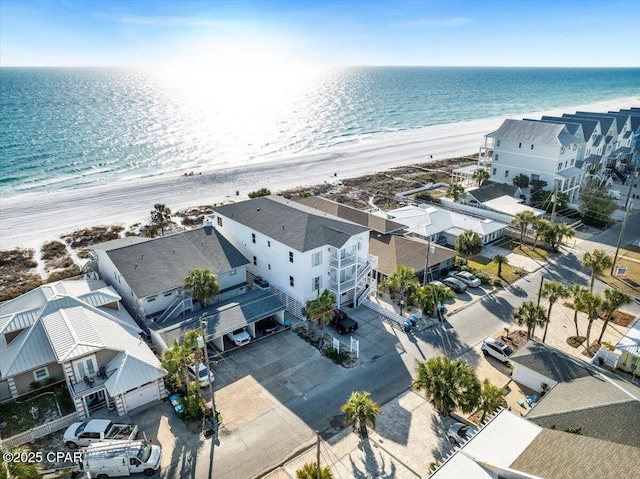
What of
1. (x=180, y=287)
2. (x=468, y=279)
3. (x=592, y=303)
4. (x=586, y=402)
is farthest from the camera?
(x=468, y=279)

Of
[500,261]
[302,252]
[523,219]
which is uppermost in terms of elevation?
[302,252]

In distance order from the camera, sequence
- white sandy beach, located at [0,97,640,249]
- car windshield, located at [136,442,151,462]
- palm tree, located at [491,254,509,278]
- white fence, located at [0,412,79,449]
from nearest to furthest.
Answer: car windshield, located at [136,442,151,462] < white fence, located at [0,412,79,449] < palm tree, located at [491,254,509,278] < white sandy beach, located at [0,97,640,249]

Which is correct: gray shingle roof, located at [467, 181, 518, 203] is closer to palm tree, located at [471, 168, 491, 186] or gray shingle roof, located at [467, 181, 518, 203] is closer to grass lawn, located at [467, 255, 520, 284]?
palm tree, located at [471, 168, 491, 186]

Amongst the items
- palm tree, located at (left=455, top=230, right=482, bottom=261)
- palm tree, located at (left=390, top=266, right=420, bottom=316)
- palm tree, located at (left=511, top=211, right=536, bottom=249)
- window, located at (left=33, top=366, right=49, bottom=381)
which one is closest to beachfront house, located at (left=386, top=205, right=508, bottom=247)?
palm tree, located at (left=511, top=211, right=536, bottom=249)

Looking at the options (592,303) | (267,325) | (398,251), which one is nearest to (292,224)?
(267,325)

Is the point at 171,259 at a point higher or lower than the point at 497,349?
higher

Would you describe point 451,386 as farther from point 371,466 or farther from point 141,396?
point 141,396

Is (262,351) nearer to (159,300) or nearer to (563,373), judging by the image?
(159,300)

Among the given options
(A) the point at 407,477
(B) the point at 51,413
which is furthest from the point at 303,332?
(B) the point at 51,413
